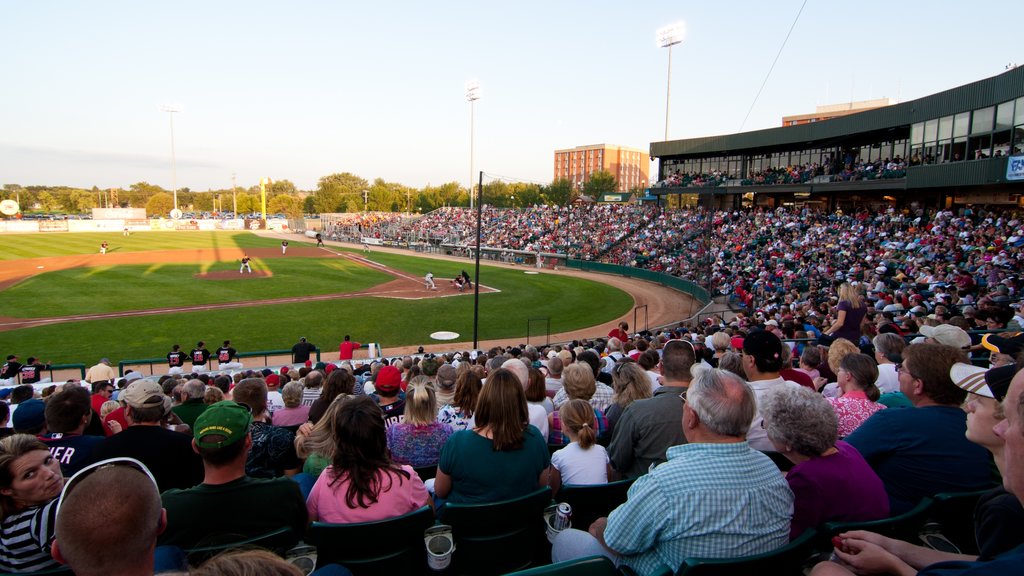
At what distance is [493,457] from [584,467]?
2.92ft

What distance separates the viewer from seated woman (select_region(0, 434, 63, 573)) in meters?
3.05

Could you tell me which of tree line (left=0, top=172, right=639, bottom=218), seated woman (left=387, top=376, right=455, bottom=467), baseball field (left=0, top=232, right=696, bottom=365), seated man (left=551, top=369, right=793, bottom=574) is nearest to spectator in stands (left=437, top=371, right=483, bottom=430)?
seated woman (left=387, top=376, right=455, bottom=467)

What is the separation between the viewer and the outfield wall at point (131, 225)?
255 feet

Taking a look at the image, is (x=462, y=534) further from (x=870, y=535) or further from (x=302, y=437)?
(x=870, y=535)

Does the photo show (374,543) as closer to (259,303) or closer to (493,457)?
(493,457)

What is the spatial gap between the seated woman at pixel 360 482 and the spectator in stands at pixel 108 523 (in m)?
1.61

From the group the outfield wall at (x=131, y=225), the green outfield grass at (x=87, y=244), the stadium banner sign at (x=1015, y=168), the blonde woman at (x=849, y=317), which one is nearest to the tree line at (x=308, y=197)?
the outfield wall at (x=131, y=225)

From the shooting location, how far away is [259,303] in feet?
93.5

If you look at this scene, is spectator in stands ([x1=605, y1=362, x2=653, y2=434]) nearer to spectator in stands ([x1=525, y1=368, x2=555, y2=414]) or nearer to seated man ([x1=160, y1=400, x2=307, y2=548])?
spectator in stands ([x1=525, y1=368, x2=555, y2=414])

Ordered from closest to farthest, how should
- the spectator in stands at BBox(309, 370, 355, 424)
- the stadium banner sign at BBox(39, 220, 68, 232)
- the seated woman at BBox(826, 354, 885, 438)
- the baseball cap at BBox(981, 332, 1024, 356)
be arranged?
the seated woman at BBox(826, 354, 885, 438) → the spectator in stands at BBox(309, 370, 355, 424) → the baseball cap at BBox(981, 332, 1024, 356) → the stadium banner sign at BBox(39, 220, 68, 232)

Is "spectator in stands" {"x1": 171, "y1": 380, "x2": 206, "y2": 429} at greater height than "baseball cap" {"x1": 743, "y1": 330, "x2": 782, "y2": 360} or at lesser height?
lesser

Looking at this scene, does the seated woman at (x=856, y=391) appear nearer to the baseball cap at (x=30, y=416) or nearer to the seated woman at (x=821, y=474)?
the seated woman at (x=821, y=474)

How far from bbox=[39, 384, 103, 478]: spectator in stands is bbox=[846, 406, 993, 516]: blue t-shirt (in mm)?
6154

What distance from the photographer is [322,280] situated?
3662cm
